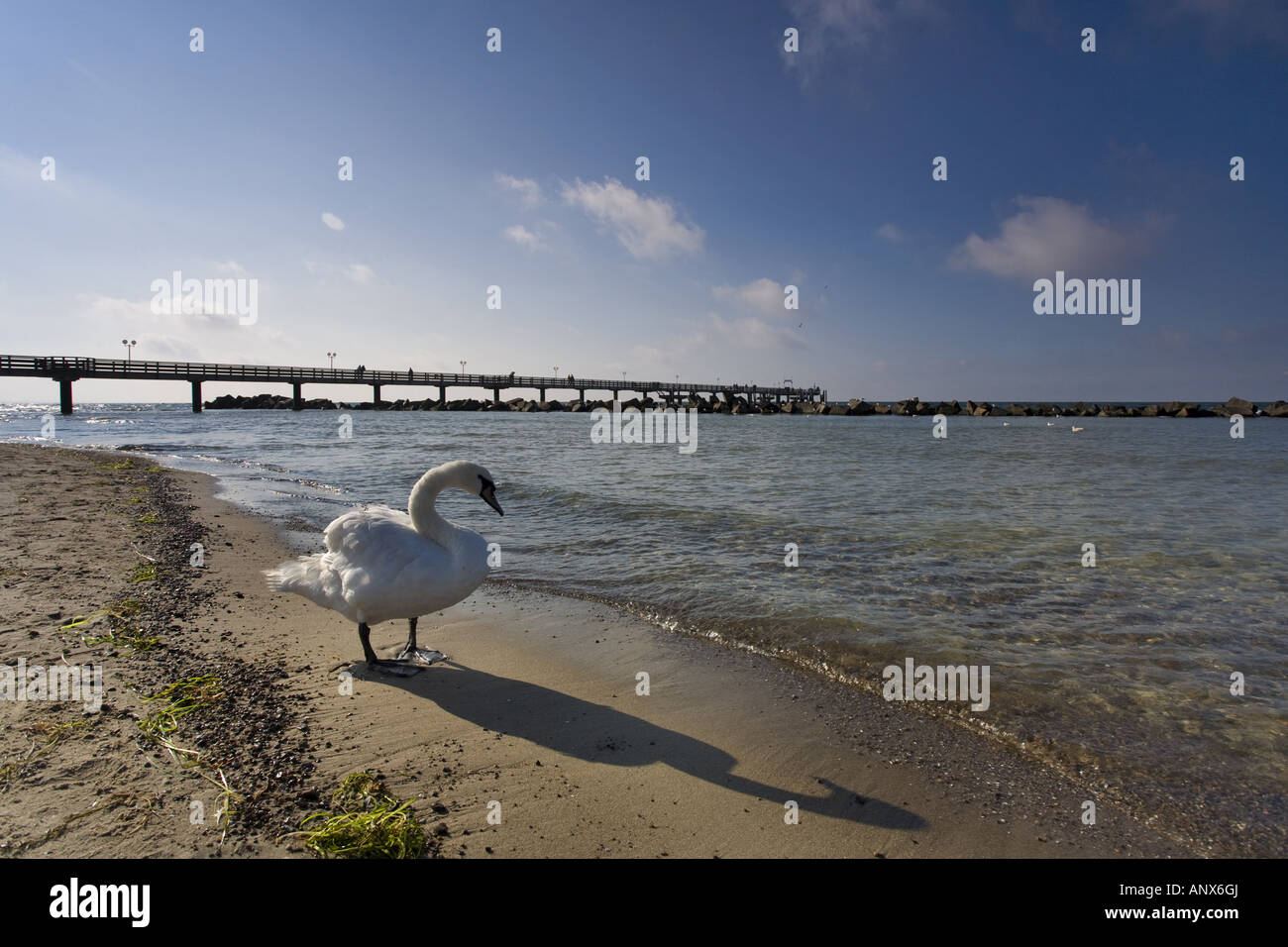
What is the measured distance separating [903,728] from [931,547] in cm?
546

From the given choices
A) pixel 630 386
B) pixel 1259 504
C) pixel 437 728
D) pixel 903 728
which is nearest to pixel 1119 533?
pixel 1259 504

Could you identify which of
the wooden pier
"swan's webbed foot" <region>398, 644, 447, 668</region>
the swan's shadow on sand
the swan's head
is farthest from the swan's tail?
the wooden pier

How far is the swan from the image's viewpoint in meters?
4.23

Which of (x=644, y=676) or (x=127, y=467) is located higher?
(x=127, y=467)

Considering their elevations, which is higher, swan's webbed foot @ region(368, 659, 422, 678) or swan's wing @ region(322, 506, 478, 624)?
swan's wing @ region(322, 506, 478, 624)

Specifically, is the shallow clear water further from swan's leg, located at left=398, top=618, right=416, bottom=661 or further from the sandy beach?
swan's leg, located at left=398, top=618, right=416, bottom=661

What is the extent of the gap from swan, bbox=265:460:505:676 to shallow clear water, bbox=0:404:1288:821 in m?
2.36

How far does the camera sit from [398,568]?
4238 mm

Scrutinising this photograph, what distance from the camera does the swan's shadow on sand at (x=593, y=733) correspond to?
3.05 meters

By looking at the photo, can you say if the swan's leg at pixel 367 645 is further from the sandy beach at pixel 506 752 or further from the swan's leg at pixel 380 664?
the sandy beach at pixel 506 752

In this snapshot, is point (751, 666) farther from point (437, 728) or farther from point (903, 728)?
point (437, 728)

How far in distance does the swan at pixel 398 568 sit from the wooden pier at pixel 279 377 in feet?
252
